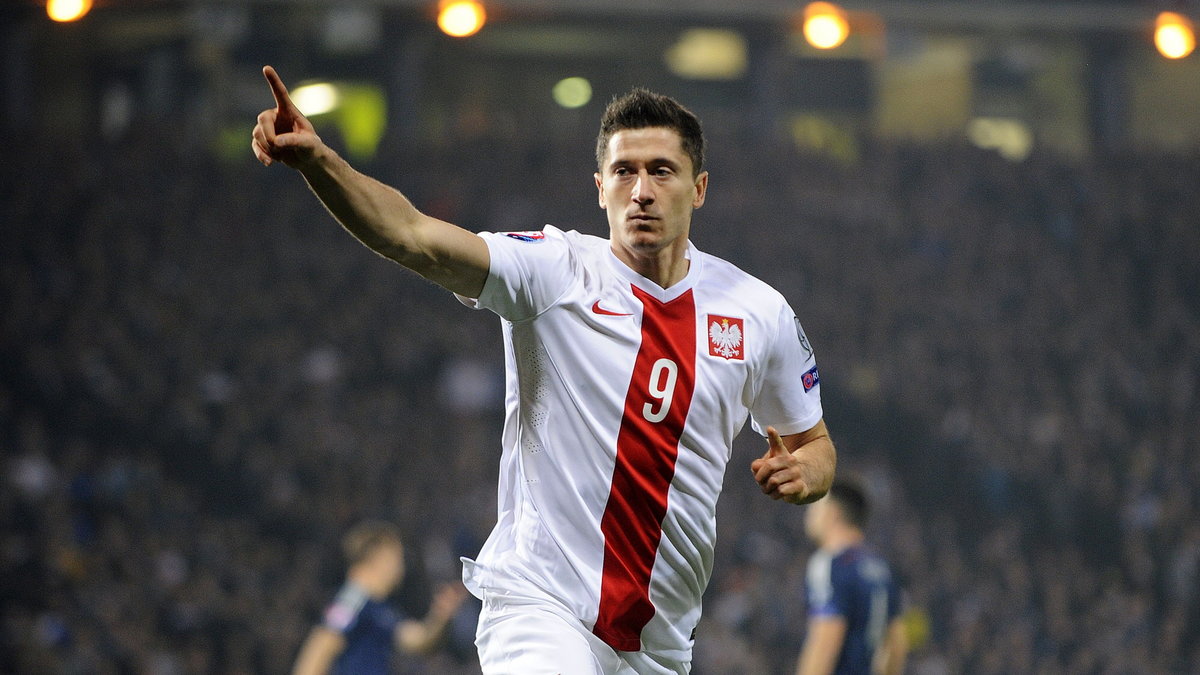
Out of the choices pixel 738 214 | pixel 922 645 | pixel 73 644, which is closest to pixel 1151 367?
pixel 738 214

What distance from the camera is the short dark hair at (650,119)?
3.38m

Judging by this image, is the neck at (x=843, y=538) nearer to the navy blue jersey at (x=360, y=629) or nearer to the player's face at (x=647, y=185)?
the navy blue jersey at (x=360, y=629)

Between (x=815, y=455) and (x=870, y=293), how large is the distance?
51.3 feet

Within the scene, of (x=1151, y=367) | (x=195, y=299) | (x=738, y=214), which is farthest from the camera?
(x=738, y=214)

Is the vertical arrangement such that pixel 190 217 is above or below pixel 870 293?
above

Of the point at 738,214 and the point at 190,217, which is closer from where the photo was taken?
the point at 190,217

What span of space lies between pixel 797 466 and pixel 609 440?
1.51 feet

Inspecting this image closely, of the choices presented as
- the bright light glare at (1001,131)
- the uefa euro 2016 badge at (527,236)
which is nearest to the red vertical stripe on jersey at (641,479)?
the uefa euro 2016 badge at (527,236)

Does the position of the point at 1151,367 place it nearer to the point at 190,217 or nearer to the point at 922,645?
the point at 922,645

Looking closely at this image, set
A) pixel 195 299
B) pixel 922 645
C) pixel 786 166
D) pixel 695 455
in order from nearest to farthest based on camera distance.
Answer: pixel 695 455
pixel 922 645
pixel 195 299
pixel 786 166

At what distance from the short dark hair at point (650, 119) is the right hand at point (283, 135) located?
0.84 meters

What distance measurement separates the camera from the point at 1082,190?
21.8 metres

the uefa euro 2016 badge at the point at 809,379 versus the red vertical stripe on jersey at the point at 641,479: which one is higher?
the uefa euro 2016 badge at the point at 809,379

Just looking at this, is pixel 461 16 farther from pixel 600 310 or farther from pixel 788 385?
pixel 600 310
